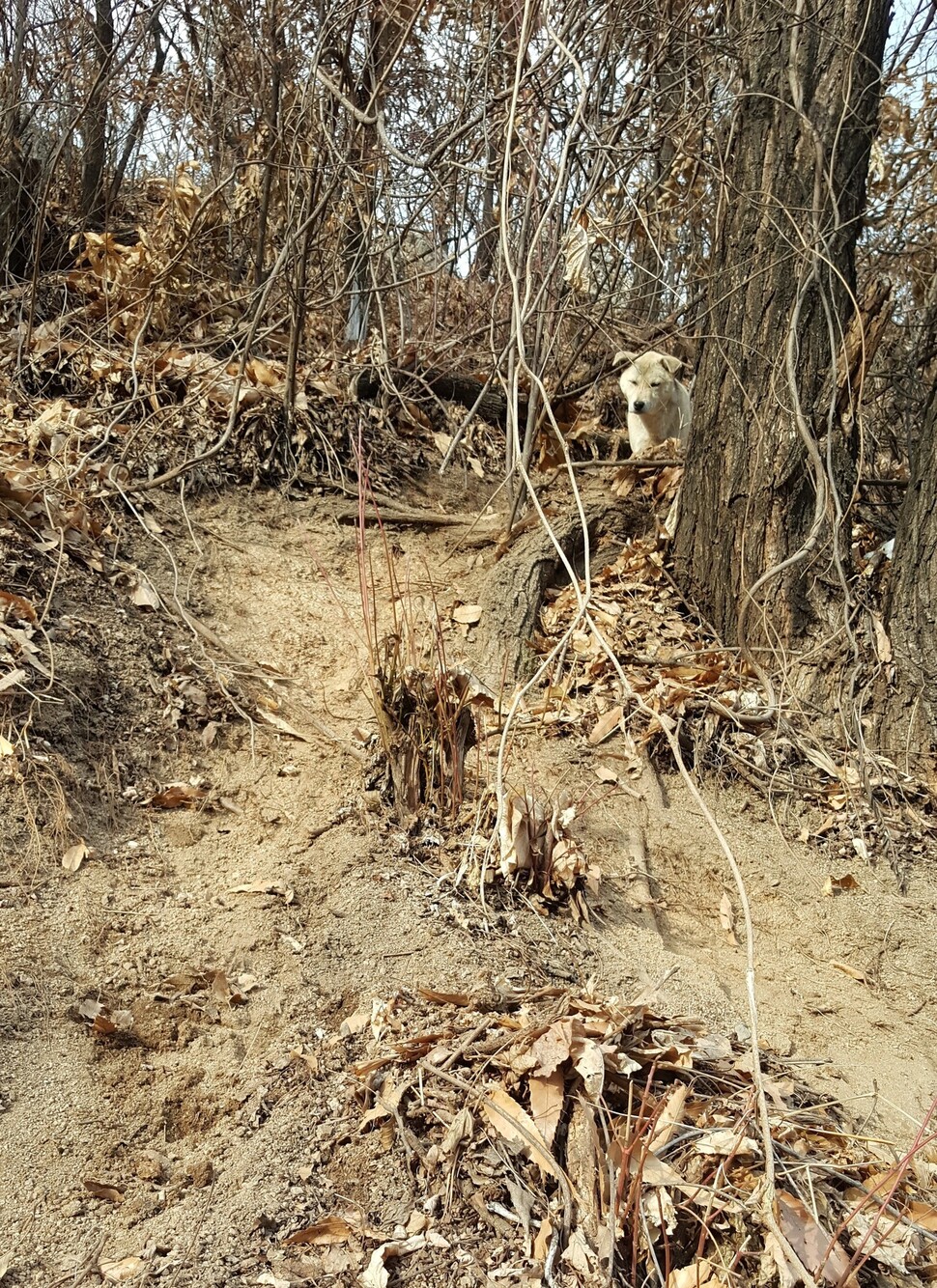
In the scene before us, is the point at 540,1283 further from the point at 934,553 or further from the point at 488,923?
the point at 934,553

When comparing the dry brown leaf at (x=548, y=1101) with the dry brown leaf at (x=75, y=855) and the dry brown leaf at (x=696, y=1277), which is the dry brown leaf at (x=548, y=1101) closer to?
the dry brown leaf at (x=696, y=1277)

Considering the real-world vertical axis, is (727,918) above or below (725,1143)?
below

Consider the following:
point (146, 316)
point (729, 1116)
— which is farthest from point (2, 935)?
point (146, 316)

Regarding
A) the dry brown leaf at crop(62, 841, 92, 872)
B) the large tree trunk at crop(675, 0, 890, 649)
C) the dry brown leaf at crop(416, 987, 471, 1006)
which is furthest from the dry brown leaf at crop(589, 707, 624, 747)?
the dry brown leaf at crop(62, 841, 92, 872)

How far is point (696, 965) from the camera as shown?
343cm

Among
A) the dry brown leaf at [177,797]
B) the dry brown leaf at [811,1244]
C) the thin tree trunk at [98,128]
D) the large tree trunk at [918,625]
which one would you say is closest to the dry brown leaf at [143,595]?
the dry brown leaf at [177,797]

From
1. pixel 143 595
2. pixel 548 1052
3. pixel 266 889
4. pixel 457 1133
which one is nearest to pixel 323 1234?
pixel 457 1133

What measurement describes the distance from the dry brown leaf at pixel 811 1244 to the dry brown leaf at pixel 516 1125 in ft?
1.53

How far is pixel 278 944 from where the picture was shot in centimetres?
311

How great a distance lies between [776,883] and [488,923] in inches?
54.4

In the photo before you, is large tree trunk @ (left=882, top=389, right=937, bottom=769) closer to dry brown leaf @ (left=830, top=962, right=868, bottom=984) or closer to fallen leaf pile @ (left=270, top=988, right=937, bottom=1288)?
dry brown leaf @ (left=830, top=962, right=868, bottom=984)

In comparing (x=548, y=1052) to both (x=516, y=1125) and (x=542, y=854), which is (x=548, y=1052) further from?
(x=542, y=854)

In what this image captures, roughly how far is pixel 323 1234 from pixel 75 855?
1.50m

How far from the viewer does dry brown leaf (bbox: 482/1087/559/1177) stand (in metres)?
2.30
